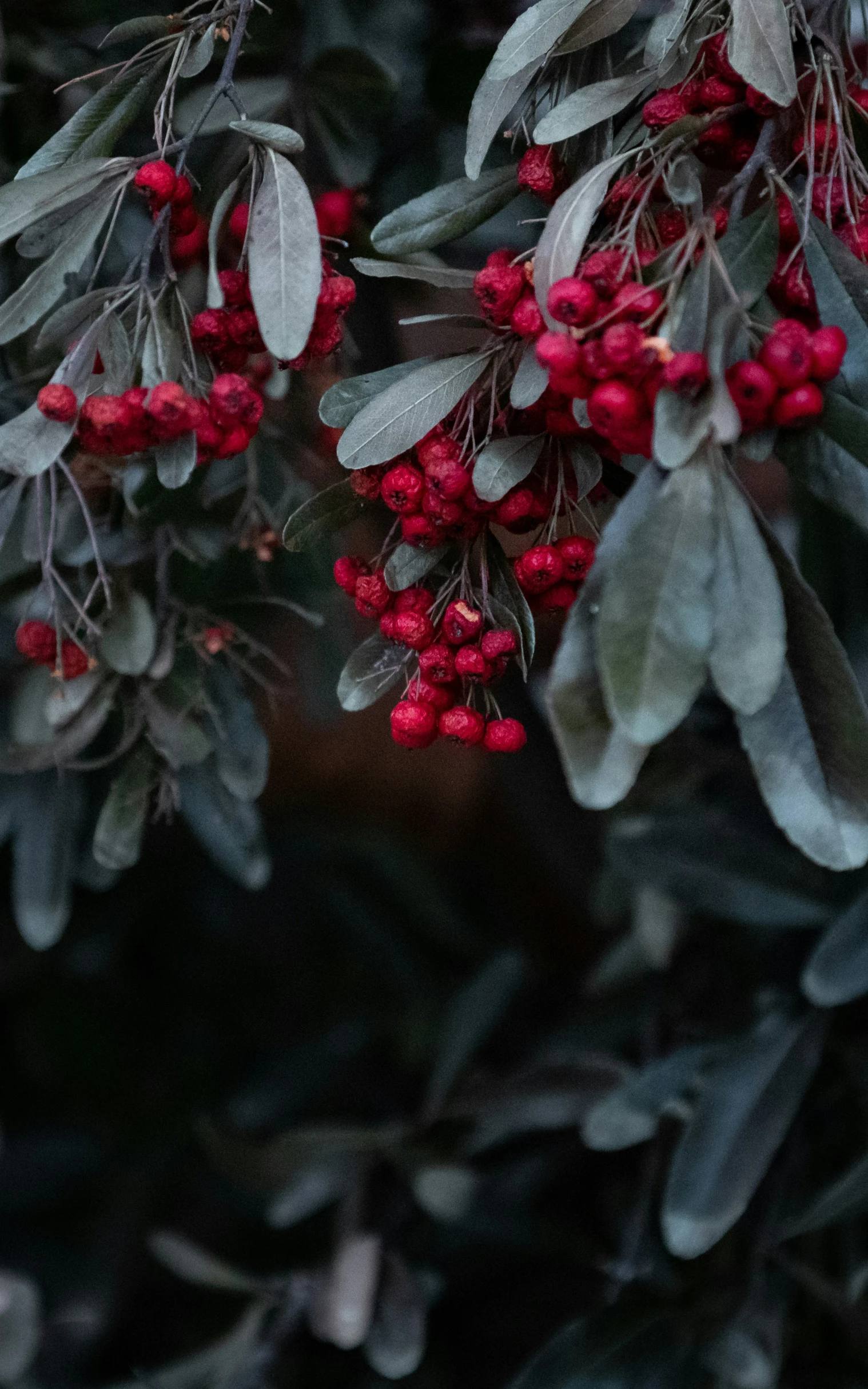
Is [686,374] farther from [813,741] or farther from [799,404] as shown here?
[813,741]

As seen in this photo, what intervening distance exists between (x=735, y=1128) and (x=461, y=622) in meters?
0.65

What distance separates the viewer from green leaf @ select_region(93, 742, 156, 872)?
2.72ft

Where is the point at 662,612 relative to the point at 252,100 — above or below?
below

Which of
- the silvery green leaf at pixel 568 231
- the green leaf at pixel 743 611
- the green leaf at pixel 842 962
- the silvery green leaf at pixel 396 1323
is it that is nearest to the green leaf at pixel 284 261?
the silvery green leaf at pixel 568 231

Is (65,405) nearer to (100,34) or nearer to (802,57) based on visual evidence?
(802,57)

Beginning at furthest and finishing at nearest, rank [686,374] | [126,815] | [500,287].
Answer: [126,815], [500,287], [686,374]

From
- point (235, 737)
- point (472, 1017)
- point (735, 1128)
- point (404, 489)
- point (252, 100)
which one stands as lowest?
point (472, 1017)

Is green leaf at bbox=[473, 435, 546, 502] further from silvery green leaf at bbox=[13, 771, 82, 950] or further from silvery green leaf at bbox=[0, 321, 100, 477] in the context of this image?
silvery green leaf at bbox=[13, 771, 82, 950]

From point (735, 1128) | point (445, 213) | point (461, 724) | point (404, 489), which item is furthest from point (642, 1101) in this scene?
point (445, 213)

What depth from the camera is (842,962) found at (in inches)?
40.0

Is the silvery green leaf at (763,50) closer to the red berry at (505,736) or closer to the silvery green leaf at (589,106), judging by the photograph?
the silvery green leaf at (589,106)

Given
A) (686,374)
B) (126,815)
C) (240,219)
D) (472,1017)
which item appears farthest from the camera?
(472,1017)

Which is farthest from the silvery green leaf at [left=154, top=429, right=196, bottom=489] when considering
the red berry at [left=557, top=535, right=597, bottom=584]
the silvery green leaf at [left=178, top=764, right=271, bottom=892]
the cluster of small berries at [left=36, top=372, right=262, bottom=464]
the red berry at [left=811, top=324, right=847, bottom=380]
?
the silvery green leaf at [left=178, top=764, right=271, bottom=892]

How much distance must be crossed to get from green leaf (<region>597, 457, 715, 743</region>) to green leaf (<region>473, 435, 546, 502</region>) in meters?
0.09
